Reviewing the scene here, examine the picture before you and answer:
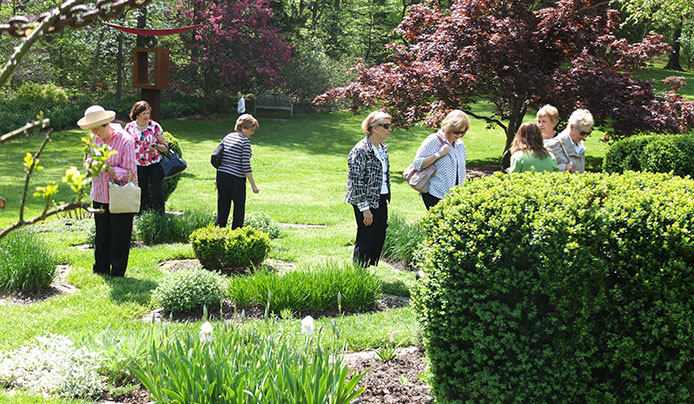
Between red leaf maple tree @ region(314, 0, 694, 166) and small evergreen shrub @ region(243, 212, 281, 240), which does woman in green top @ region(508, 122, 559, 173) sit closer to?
small evergreen shrub @ region(243, 212, 281, 240)

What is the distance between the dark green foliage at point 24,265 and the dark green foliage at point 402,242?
365 cm

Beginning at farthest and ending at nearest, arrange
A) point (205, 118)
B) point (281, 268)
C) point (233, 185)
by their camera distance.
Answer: point (205, 118), point (233, 185), point (281, 268)

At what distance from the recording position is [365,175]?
6.66 meters

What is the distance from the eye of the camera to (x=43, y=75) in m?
26.4

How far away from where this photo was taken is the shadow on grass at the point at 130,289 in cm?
597

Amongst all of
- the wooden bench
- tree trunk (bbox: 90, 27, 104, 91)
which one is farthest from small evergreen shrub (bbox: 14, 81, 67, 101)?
the wooden bench

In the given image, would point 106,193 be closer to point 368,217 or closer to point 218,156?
point 218,156

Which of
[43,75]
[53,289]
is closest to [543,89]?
[53,289]

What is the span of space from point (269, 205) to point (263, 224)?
2748 mm

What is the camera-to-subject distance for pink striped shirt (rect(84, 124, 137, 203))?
6.40m

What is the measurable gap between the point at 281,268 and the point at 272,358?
399cm

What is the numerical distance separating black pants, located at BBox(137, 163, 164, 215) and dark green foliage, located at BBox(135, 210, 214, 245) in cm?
51

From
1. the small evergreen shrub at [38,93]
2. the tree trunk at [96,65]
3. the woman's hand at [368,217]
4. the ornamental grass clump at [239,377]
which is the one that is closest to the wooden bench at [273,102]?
the tree trunk at [96,65]

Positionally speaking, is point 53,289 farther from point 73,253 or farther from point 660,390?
point 660,390
